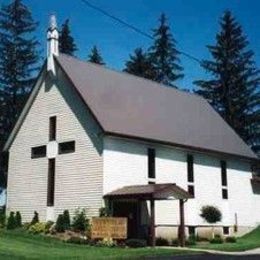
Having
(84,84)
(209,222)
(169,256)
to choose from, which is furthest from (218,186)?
(169,256)

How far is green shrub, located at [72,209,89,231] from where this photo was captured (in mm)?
35125

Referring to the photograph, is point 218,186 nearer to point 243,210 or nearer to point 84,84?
point 243,210

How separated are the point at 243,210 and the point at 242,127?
2027 cm

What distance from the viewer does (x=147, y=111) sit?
41312 millimetres

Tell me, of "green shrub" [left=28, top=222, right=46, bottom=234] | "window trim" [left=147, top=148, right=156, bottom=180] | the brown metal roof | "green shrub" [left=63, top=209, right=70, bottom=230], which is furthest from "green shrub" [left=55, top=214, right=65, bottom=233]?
"window trim" [left=147, top=148, right=156, bottom=180]

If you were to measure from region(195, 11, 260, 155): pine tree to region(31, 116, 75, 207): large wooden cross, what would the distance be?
30.0 m

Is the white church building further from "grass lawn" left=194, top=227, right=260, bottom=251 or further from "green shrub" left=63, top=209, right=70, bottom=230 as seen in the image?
"grass lawn" left=194, top=227, right=260, bottom=251

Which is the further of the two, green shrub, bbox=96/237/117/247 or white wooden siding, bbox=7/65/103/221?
white wooden siding, bbox=7/65/103/221

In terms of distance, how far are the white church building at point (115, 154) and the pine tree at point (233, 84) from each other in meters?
20.1

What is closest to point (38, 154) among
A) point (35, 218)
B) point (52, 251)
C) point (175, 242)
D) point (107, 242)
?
point (35, 218)

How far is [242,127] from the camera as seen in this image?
217 feet

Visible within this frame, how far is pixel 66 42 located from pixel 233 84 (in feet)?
64.3

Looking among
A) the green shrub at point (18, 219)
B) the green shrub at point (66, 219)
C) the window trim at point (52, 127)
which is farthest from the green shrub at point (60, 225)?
the window trim at point (52, 127)

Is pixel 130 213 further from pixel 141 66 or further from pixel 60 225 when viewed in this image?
pixel 141 66
